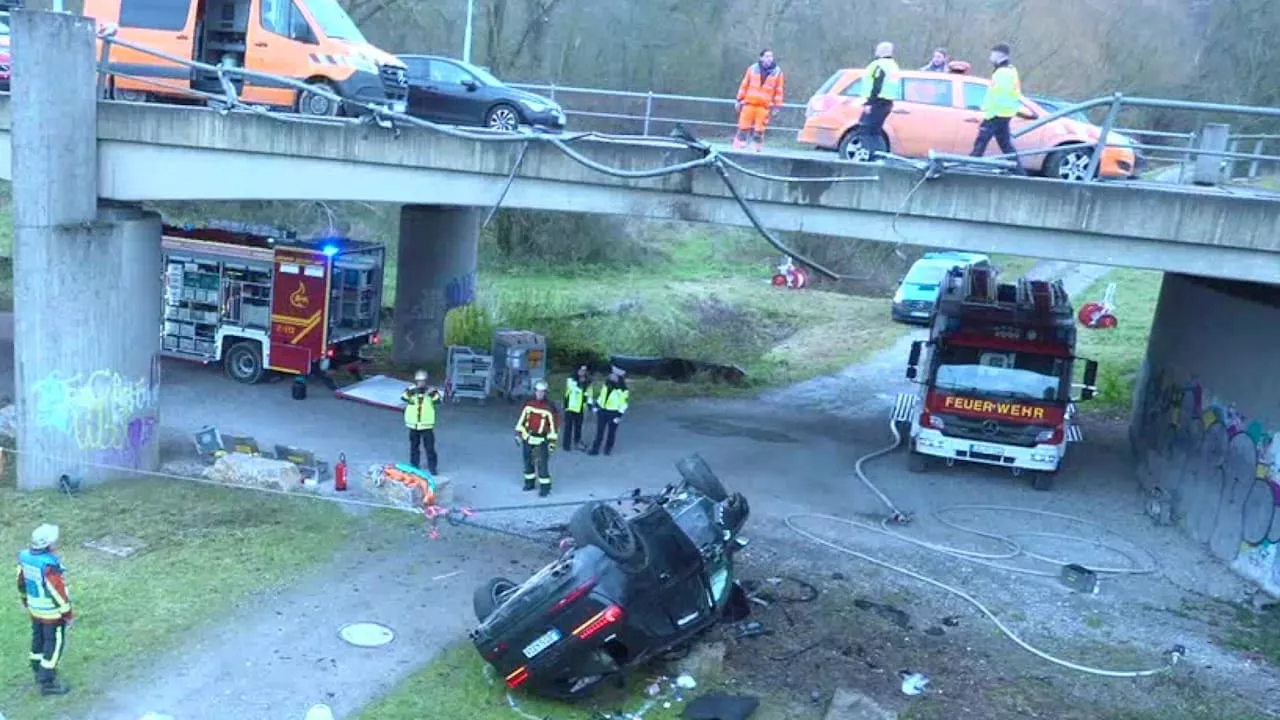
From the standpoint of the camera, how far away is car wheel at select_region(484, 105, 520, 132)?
17.9 meters

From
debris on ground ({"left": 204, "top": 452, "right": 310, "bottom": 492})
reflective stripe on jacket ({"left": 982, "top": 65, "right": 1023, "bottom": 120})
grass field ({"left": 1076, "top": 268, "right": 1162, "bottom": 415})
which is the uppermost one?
reflective stripe on jacket ({"left": 982, "top": 65, "right": 1023, "bottom": 120})

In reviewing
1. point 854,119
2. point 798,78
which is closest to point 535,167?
point 854,119

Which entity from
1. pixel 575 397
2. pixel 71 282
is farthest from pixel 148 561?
pixel 575 397

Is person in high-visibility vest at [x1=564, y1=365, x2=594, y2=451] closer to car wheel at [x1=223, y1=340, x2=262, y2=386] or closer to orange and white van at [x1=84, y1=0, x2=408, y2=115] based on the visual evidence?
orange and white van at [x1=84, y1=0, x2=408, y2=115]

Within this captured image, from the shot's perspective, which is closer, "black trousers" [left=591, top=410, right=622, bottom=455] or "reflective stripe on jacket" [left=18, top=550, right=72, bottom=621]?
"reflective stripe on jacket" [left=18, top=550, right=72, bottom=621]

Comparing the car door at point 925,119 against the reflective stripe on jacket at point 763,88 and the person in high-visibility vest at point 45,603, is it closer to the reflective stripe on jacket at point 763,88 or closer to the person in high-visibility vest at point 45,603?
the reflective stripe on jacket at point 763,88

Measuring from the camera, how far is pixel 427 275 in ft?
75.5

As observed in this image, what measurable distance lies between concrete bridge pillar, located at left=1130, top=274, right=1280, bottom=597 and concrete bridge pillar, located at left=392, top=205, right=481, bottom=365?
13.6 metres

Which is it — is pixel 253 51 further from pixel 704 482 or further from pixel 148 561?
pixel 704 482

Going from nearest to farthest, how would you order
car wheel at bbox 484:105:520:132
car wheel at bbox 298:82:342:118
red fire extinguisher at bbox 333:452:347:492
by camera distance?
red fire extinguisher at bbox 333:452:347:492 → car wheel at bbox 298:82:342:118 → car wheel at bbox 484:105:520:132

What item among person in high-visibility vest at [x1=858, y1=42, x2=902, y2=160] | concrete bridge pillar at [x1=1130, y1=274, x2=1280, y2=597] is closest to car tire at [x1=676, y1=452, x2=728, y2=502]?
person in high-visibility vest at [x1=858, y1=42, x2=902, y2=160]

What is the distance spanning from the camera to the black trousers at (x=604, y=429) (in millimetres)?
16719

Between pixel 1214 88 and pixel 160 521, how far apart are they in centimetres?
3510

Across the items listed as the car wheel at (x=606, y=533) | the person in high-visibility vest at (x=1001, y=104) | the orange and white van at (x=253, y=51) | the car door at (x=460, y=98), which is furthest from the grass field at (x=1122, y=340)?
the car wheel at (x=606, y=533)
